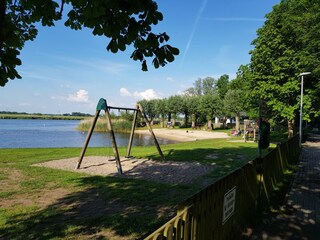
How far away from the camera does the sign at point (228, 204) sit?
4102mm

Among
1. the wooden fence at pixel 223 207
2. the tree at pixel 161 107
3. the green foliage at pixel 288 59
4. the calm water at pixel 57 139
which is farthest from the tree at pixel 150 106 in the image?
the wooden fence at pixel 223 207

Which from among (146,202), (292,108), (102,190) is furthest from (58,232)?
(292,108)

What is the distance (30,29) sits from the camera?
4.61 metres

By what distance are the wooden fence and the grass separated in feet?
4.58

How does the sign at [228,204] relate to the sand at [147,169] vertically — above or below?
above

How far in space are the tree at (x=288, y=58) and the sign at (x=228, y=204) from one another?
2089cm

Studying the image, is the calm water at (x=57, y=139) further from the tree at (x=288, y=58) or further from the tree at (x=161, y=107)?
the tree at (x=161, y=107)

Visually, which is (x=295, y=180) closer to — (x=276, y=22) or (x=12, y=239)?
(x=12, y=239)

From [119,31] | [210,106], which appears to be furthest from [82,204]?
[210,106]

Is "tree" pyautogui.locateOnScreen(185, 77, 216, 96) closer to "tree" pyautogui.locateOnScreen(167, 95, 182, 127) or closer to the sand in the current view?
"tree" pyautogui.locateOnScreen(167, 95, 182, 127)

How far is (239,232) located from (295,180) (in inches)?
213

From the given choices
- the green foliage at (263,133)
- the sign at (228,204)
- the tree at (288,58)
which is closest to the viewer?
the sign at (228,204)

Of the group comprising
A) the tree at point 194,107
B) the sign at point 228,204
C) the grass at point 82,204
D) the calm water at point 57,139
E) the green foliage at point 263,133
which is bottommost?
the calm water at point 57,139

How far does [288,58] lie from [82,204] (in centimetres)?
2255
